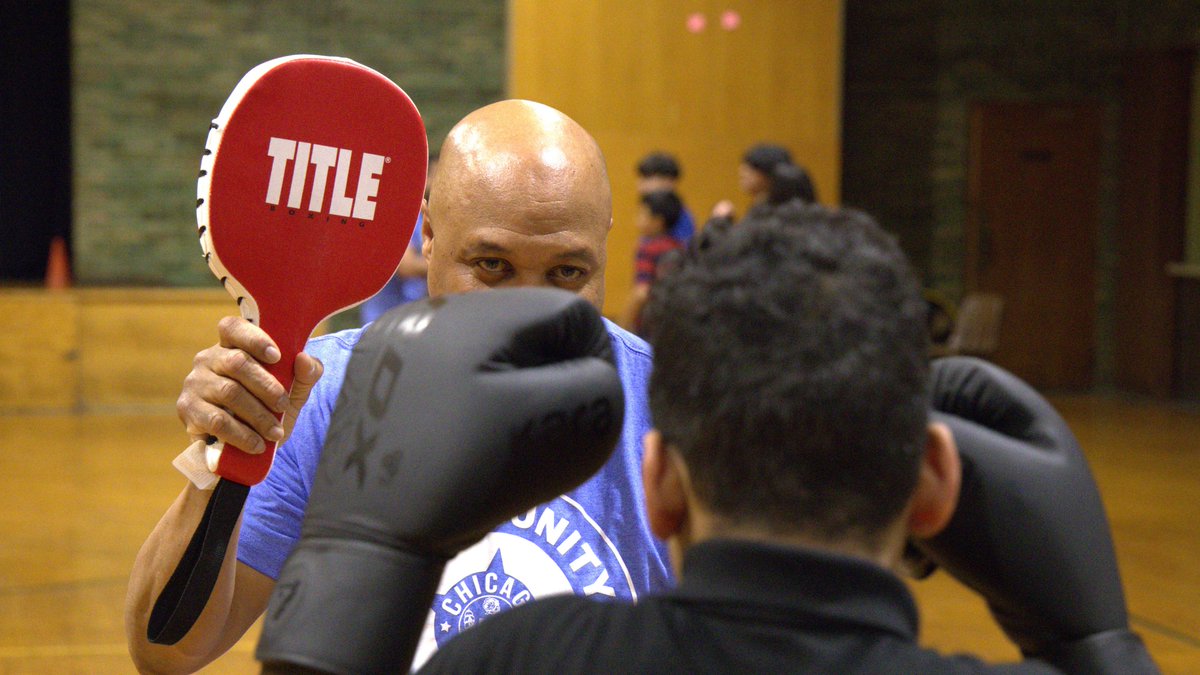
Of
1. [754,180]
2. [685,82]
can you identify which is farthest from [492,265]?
[685,82]

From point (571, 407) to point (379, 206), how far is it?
1.61 feet

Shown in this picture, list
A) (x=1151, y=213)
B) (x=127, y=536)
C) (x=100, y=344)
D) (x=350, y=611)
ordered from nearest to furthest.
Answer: (x=350, y=611), (x=127, y=536), (x=100, y=344), (x=1151, y=213)

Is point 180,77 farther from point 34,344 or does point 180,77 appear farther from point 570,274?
point 570,274

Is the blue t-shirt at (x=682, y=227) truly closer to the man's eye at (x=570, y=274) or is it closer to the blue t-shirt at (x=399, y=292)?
the blue t-shirt at (x=399, y=292)

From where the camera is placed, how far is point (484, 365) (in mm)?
713

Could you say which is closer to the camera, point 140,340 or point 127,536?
point 127,536

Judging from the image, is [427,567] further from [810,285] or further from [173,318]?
[173,318]

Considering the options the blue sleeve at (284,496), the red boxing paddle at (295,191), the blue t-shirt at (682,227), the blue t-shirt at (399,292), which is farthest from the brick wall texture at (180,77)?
the red boxing paddle at (295,191)

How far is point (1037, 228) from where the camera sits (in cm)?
891

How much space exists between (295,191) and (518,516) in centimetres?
38

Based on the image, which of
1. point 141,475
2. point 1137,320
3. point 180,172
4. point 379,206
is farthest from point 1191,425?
point 379,206

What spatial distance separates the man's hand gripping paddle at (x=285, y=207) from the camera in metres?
1.08

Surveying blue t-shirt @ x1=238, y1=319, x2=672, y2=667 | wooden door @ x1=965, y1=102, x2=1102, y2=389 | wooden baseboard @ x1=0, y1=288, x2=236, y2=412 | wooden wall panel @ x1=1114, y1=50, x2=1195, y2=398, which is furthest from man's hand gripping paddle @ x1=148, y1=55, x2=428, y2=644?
wooden wall panel @ x1=1114, y1=50, x2=1195, y2=398

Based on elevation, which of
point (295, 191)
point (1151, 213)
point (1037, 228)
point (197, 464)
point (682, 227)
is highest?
point (295, 191)
